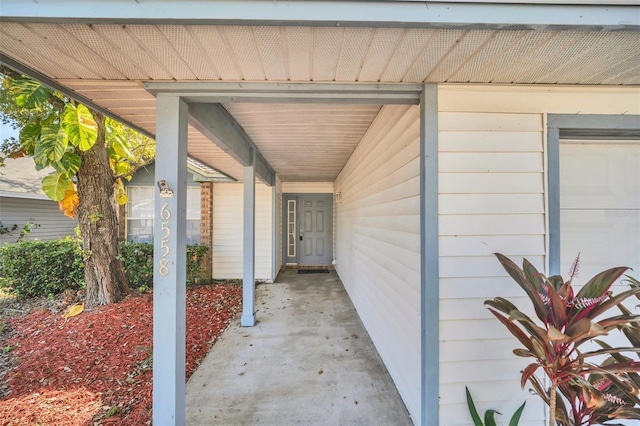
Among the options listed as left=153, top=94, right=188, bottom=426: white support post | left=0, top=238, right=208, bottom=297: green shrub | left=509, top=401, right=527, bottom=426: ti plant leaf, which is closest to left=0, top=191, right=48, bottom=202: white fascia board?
left=0, top=238, right=208, bottom=297: green shrub

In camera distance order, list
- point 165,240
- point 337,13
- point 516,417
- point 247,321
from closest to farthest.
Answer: point 337,13 < point 516,417 < point 165,240 < point 247,321

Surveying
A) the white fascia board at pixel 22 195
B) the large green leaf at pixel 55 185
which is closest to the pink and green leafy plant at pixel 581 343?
the large green leaf at pixel 55 185

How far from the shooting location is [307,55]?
4.20 ft

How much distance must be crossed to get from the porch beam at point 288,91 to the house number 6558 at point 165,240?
2.51 ft

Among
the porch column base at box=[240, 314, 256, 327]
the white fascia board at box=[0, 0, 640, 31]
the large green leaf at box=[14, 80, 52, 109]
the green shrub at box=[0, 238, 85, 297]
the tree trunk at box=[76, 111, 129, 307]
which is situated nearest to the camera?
the white fascia board at box=[0, 0, 640, 31]

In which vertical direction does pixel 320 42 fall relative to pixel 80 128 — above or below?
below

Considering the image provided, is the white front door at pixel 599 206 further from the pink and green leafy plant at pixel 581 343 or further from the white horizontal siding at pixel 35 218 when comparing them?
the white horizontal siding at pixel 35 218

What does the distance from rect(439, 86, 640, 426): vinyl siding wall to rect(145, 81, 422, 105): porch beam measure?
333 millimetres

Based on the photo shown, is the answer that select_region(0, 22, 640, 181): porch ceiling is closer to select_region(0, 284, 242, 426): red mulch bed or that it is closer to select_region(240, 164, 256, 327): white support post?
select_region(240, 164, 256, 327): white support post

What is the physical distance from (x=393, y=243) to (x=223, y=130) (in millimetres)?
2034

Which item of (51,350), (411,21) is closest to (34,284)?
(51,350)

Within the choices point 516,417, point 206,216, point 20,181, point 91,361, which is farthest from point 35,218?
point 516,417

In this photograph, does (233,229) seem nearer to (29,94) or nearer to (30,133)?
(30,133)

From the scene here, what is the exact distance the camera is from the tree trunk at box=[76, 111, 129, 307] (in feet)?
13.3
